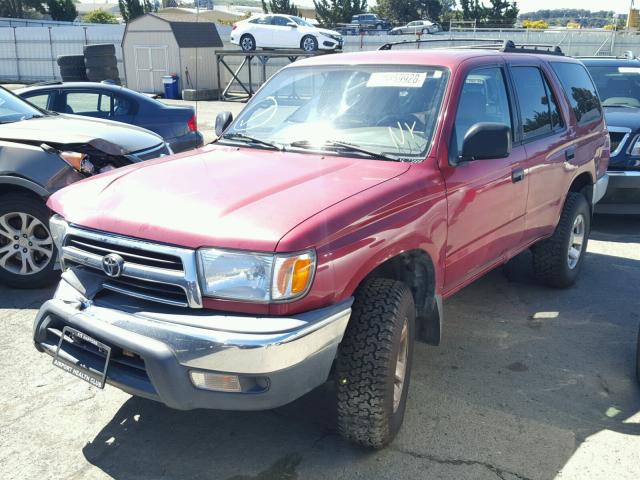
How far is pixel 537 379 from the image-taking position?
13.3 ft

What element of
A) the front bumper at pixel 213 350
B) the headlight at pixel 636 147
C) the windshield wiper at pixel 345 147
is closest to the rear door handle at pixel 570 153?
the windshield wiper at pixel 345 147

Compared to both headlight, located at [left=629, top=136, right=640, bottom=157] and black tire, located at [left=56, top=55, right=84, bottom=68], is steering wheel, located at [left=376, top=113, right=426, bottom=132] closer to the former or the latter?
headlight, located at [left=629, top=136, right=640, bottom=157]

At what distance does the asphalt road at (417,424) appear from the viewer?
3.14 m

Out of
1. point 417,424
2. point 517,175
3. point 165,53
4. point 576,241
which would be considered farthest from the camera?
point 165,53

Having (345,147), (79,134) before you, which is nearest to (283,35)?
(79,134)

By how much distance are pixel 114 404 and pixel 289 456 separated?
44.9 inches

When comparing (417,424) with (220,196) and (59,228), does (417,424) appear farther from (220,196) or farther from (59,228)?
(59,228)

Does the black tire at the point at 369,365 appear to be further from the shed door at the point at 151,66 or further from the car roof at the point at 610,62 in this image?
the shed door at the point at 151,66

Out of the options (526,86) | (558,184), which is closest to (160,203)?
(526,86)

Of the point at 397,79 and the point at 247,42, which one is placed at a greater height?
the point at 247,42

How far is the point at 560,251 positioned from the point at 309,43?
2369cm

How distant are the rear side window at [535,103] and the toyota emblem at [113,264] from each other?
117 inches

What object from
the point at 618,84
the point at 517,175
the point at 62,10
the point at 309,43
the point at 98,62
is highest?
the point at 62,10

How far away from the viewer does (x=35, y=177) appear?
518 cm
